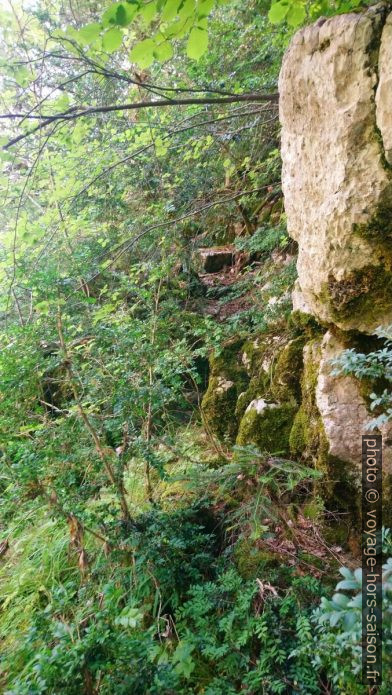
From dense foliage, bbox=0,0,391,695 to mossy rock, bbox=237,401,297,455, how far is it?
0.93ft

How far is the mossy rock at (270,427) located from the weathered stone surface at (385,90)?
184 cm

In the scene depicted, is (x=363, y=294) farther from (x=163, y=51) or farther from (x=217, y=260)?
(x=217, y=260)

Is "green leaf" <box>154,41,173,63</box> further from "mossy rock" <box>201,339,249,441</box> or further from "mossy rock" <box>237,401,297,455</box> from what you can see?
"mossy rock" <box>201,339,249,441</box>

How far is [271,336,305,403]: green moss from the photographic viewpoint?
2.97 metres

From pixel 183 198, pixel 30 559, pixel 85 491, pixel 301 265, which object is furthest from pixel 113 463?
pixel 183 198

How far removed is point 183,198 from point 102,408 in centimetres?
331

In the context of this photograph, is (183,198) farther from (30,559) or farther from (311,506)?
(30,559)

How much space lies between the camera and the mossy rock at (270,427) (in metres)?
2.91

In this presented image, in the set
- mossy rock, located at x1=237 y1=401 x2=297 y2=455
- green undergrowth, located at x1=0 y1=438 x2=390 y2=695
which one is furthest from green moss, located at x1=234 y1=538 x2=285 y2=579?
mossy rock, located at x1=237 y1=401 x2=297 y2=455

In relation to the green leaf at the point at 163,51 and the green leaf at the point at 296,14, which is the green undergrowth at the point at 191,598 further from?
the green leaf at the point at 296,14

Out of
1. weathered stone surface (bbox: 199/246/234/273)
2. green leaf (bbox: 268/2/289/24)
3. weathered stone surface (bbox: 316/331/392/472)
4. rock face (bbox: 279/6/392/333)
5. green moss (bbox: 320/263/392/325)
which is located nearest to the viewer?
green leaf (bbox: 268/2/289/24)

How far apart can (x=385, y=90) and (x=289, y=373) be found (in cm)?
188

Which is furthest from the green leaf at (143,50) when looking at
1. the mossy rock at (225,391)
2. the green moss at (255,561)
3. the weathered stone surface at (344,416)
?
the green moss at (255,561)

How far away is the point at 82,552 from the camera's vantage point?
2.46 metres
